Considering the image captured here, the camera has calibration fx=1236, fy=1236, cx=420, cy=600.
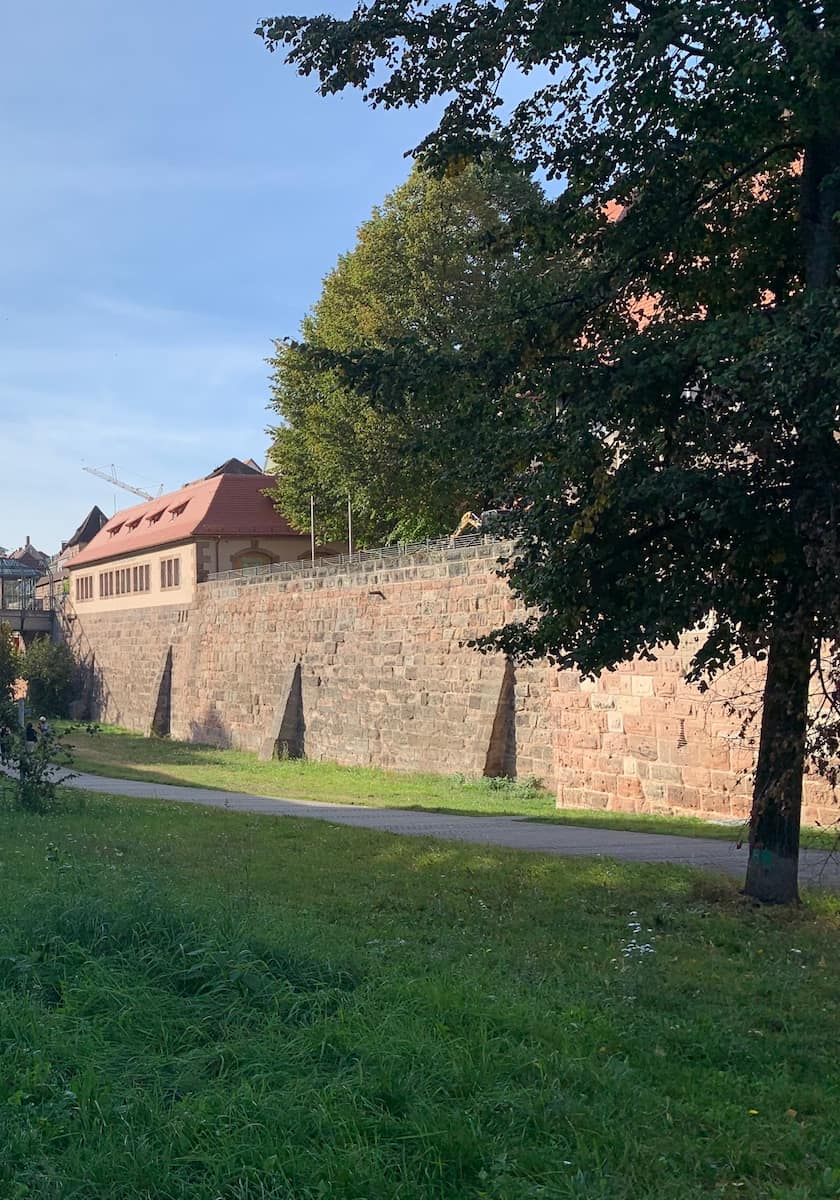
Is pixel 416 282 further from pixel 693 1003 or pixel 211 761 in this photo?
pixel 693 1003

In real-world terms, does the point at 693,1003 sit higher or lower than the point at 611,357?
lower

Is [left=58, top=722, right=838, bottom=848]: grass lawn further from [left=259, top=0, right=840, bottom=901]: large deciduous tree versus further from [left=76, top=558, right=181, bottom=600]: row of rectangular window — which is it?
[left=76, top=558, right=181, bottom=600]: row of rectangular window

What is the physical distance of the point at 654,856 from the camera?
11.8 metres

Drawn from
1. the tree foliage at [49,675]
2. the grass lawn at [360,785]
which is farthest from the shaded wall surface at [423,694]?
the tree foliage at [49,675]

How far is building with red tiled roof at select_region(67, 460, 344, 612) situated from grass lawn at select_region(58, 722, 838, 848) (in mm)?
8732

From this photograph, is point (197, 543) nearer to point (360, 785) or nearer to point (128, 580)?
point (128, 580)

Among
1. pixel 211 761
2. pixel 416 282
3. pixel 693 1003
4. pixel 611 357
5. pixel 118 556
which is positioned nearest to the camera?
pixel 693 1003

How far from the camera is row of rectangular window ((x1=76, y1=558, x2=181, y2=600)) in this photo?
44.5 meters

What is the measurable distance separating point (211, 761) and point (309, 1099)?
28.1 m

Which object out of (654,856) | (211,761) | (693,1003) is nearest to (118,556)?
(211,761)

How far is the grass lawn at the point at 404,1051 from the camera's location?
3.73 m

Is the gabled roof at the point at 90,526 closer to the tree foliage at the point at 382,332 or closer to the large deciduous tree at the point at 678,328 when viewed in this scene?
the tree foliage at the point at 382,332

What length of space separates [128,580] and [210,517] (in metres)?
7.58

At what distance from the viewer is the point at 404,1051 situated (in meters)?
4.51
